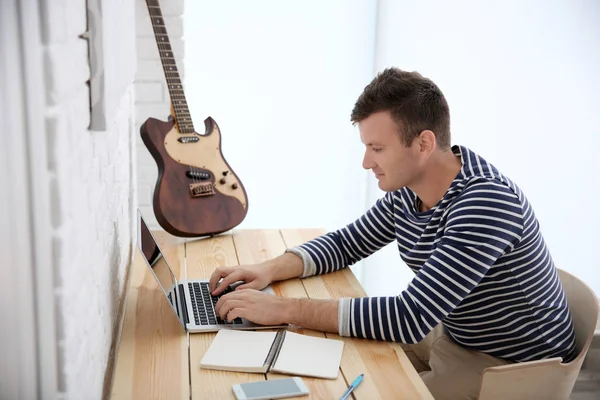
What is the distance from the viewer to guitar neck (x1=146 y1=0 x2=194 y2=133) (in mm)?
2215

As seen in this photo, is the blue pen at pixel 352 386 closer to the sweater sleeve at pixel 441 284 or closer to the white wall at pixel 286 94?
the sweater sleeve at pixel 441 284

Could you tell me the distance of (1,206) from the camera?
33.7 inches

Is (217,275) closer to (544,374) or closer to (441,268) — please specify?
(441,268)

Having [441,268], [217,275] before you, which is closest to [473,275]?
[441,268]

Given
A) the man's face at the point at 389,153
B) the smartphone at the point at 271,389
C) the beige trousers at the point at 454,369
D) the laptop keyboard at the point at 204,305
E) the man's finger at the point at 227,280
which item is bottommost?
the beige trousers at the point at 454,369

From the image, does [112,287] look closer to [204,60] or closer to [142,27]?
[142,27]

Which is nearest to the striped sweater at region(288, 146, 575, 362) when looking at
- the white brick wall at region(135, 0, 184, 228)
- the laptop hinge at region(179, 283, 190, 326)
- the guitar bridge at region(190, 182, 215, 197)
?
the laptop hinge at region(179, 283, 190, 326)

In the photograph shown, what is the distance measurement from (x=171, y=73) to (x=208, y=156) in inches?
12.0

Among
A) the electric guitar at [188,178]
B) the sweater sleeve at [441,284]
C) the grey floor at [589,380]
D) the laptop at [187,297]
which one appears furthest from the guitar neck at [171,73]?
the grey floor at [589,380]

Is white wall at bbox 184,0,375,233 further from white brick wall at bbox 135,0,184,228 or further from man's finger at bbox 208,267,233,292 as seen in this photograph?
man's finger at bbox 208,267,233,292

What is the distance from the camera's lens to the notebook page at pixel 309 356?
136cm

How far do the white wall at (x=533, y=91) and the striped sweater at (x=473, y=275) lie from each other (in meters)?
1.12

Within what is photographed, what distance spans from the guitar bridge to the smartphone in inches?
38.3

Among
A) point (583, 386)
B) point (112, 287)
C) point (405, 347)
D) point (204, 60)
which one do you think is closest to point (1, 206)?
point (112, 287)
